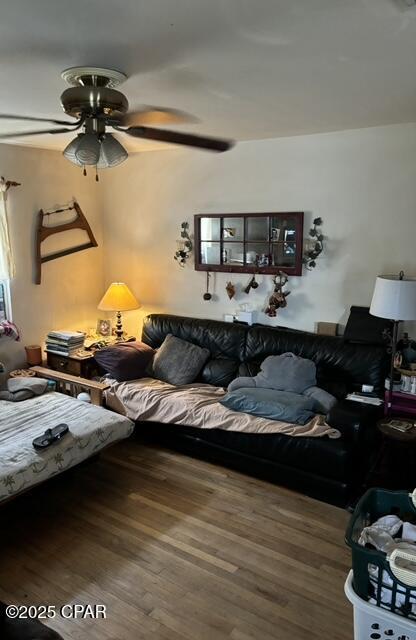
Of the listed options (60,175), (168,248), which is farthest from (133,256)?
(60,175)

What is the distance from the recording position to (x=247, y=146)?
13.0ft

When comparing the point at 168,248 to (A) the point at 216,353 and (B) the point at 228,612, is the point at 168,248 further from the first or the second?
(B) the point at 228,612

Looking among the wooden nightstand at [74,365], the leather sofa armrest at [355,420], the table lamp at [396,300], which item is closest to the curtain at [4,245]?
the wooden nightstand at [74,365]

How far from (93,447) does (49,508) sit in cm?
47

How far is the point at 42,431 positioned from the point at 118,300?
1.75 meters

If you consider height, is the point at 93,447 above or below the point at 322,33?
below

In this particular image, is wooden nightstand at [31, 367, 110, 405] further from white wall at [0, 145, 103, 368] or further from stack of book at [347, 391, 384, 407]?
stack of book at [347, 391, 384, 407]

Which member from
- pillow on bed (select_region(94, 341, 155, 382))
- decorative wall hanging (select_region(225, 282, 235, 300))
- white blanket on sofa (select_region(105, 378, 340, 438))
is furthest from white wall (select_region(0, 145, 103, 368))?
decorative wall hanging (select_region(225, 282, 235, 300))

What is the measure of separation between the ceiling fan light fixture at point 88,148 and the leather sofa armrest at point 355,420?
2.15 metres

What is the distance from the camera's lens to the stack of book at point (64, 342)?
4152mm

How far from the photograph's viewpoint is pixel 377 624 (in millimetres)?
1278

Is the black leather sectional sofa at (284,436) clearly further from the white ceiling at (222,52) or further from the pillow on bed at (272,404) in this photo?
the white ceiling at (222,52)

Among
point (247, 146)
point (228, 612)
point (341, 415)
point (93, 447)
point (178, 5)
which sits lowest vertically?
point (228, 612)

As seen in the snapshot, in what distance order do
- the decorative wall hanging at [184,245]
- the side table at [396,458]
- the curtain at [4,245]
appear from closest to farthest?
the side table at [396,458]
the curtain at [4,245]
the decorative wall hanging at [184,245]
